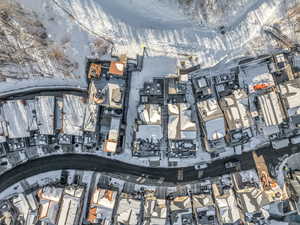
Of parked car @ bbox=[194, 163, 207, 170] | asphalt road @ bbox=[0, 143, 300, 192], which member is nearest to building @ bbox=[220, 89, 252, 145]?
asphalt road @ bbox=[0, 143, 300, 192]

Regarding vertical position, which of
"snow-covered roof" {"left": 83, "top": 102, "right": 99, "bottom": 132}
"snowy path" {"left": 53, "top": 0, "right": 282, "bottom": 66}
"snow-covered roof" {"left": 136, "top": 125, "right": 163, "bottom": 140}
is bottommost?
"snow-covered roof" {"left": 136, "top": 125, "right": 163, "bottom": 140}

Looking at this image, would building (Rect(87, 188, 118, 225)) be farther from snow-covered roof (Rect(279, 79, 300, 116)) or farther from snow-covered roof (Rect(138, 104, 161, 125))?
snow-covered roof (Rect(279, 79, 300, 116))

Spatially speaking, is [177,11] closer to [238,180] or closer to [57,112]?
[57,112]

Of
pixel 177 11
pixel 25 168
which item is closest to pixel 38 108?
pixel 25 168

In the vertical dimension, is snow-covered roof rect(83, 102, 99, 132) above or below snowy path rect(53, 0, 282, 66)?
below

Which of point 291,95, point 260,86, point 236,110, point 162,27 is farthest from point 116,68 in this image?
point 291,95

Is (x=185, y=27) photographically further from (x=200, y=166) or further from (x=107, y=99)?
(x=200, y=166)
